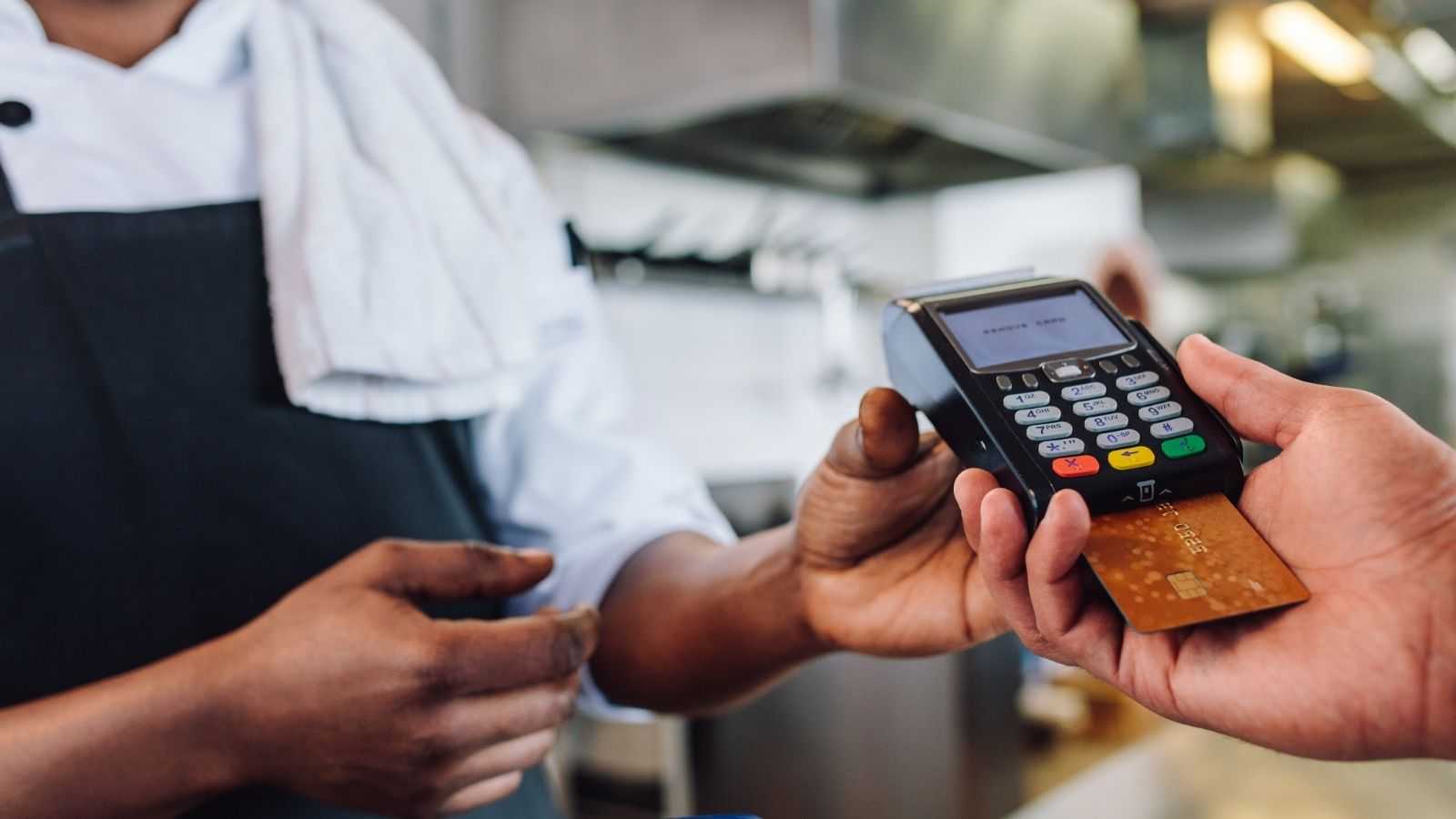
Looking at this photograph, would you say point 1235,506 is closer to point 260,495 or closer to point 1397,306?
point 260,495

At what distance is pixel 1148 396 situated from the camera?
508mm

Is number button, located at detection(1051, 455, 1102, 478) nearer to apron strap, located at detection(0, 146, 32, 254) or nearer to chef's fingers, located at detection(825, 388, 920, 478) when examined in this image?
chef's fingers, located at detection(825, 388, 920, 478)

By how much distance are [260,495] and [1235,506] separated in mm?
554

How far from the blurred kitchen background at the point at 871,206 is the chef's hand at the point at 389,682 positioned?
592mm

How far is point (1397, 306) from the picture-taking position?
435 cm

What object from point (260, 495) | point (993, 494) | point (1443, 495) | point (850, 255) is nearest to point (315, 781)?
point (260, 495)

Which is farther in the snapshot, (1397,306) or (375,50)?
(1397,306)

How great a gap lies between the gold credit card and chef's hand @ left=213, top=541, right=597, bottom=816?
1.00 ft

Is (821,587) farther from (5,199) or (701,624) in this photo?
(5,199)

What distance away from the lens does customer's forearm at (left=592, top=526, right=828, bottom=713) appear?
0.72 m

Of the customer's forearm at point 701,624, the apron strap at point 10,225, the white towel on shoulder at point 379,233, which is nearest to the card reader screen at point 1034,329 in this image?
the customer's forearm at point 701,624

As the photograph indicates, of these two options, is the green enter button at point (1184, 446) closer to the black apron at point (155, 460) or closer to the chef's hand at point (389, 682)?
the chef's hand at point (389, 682)

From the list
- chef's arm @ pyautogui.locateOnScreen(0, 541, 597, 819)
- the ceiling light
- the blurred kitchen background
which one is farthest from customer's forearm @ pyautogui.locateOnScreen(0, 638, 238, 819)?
the ceiling light

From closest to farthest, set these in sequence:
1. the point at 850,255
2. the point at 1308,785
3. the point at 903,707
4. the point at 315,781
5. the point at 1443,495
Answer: the point at 1443,495
the point at 315,781
the point at 1308,785
the point at 903,707
the point at 850,255
